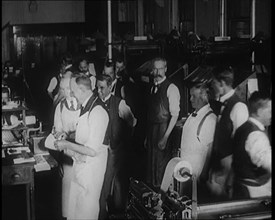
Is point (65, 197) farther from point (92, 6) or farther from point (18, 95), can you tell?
point (92, 6)

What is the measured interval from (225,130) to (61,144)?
93 centimetres

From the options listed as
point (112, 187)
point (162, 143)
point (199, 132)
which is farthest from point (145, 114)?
point (112, 187)

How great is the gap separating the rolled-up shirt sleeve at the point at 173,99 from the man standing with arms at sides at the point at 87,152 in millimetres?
409

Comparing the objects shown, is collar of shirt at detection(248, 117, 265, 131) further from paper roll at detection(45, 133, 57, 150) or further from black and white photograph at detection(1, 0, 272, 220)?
paper roll at detection(45, 133, 57, 150)

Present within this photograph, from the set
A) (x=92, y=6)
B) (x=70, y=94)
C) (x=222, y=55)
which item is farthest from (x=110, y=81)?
(x=222, y=55)

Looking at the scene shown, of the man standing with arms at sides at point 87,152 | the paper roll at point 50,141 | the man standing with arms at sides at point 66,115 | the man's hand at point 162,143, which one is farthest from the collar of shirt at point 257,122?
the paper roll at point 50,141

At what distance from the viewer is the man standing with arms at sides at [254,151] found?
2809 millimetres

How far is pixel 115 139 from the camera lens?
2779 mm

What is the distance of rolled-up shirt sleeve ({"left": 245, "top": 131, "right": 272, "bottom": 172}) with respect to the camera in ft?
9.20

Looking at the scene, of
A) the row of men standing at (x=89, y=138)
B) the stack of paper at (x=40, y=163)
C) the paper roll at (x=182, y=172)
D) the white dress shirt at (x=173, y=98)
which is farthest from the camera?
the white dress shirt at (x=173, y=98)

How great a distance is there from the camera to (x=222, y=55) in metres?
2.85

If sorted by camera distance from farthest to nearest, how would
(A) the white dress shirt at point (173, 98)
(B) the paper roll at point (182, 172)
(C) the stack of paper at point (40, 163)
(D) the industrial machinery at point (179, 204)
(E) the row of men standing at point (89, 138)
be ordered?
(A) the white dress shirt at point (173, 98), (C) the stack of paper at point (40, 163), (E) the row of men standing at point (89, 138), (B) the paper roll at point (182, 172), (D) the industrial machinery at point (179, 204)

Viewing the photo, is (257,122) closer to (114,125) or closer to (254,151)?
(254,151)

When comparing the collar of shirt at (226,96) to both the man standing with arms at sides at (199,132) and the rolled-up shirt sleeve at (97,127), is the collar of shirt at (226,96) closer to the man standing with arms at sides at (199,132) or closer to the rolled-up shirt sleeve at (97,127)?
the man standing with arms at sides at (199,132)
